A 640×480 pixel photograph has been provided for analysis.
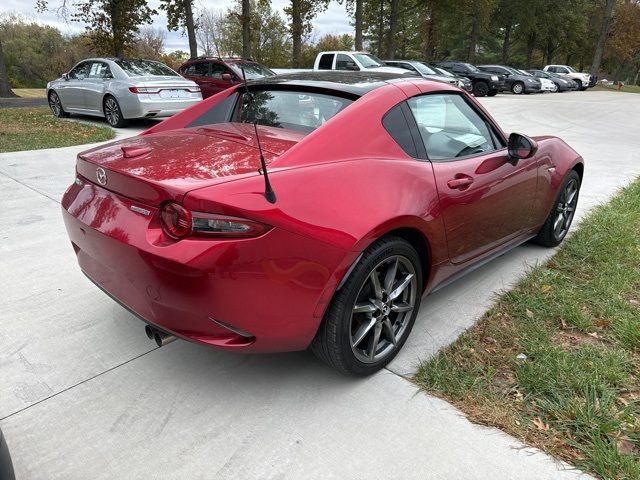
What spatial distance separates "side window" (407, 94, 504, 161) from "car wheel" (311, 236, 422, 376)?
0.68 meters

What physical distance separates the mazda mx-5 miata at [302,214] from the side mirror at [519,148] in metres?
0.01

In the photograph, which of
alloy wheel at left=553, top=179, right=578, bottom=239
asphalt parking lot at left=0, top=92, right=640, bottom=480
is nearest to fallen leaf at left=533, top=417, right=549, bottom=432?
asphalt parking lot at left=0, top=92, right=640, bottom=480

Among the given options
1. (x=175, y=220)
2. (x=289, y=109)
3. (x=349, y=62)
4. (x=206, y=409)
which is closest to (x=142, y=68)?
(x=349, y=62)

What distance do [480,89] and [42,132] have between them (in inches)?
819

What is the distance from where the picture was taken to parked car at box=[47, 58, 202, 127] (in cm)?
956

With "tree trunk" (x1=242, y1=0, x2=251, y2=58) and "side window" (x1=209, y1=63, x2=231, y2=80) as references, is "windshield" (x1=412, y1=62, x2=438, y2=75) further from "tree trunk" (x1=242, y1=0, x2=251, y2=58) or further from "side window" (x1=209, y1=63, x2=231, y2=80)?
"side window" (x1=209, y1=63, x2=231, y2=80)

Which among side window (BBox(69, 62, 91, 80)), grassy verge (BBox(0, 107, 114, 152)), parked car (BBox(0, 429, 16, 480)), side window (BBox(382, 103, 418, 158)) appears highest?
side window (BBox(69, 62, 91, 80))

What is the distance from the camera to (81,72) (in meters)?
11.0

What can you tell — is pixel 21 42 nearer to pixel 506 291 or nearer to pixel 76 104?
pixel 76 104

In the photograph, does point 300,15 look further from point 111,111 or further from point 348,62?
point 111,111

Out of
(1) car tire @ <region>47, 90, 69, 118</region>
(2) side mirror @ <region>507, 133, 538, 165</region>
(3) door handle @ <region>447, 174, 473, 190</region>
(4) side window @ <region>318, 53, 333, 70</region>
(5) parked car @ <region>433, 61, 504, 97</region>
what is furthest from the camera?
(5) parked car @ <region>433, 61, 504, 97</region>

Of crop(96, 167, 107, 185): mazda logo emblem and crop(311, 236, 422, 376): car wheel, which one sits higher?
crop(96, 167, 107, 185): mazda logo emblem

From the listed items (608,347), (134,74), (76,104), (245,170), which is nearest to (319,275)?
(245,170)

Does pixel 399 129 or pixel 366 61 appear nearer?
pixel 399 129
